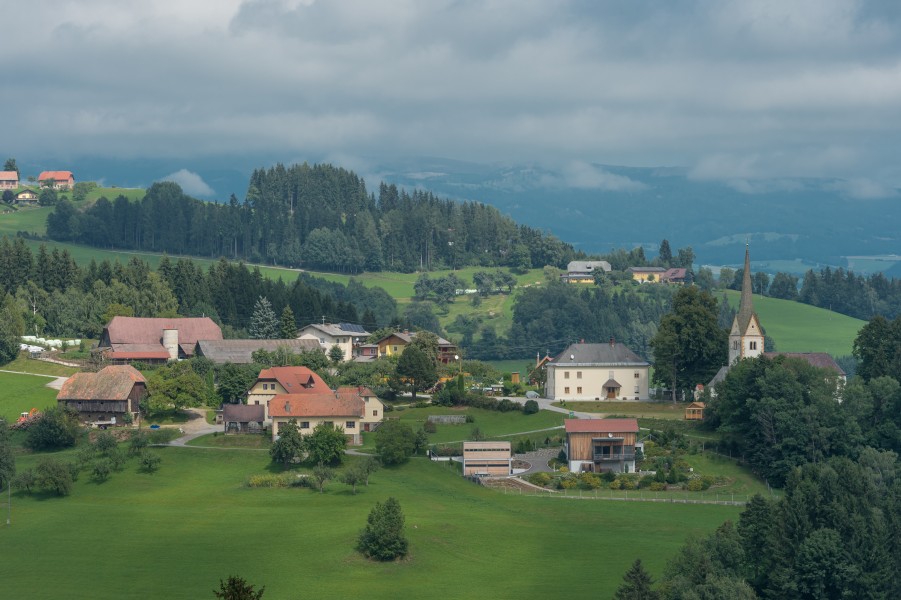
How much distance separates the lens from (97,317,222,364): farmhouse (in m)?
116

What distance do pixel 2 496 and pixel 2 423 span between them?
8376 mm

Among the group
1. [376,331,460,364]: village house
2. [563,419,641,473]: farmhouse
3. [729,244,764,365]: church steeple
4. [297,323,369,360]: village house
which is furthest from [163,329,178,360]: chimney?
[729,244,764,365]: church steeple

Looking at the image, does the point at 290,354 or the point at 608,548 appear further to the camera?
the point at 290,354

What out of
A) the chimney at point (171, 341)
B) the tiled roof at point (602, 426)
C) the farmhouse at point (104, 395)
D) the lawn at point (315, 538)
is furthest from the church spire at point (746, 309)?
the chimney at point (171, 341)

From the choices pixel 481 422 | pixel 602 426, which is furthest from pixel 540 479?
pixel 481 422

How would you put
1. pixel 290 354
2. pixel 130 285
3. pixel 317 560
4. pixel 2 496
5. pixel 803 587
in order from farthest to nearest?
pixel 130 285 < pixel 290 354 < pixel 2 496 < pixel 317 560 < pixel 803 587

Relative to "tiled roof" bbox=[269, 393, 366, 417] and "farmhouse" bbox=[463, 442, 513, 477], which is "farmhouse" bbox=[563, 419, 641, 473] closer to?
"farmhouse" bbox=[463, 442, 513, 477]

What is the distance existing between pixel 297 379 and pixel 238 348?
16.6 meters

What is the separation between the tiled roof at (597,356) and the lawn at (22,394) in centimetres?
3843

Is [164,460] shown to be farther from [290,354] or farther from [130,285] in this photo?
[130,285]

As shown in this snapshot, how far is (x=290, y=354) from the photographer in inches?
4560

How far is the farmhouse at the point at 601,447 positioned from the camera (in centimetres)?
9162

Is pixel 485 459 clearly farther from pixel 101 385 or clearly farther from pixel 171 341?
pixel 171 341

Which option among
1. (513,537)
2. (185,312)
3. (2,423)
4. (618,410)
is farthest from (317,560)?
(185,312)
